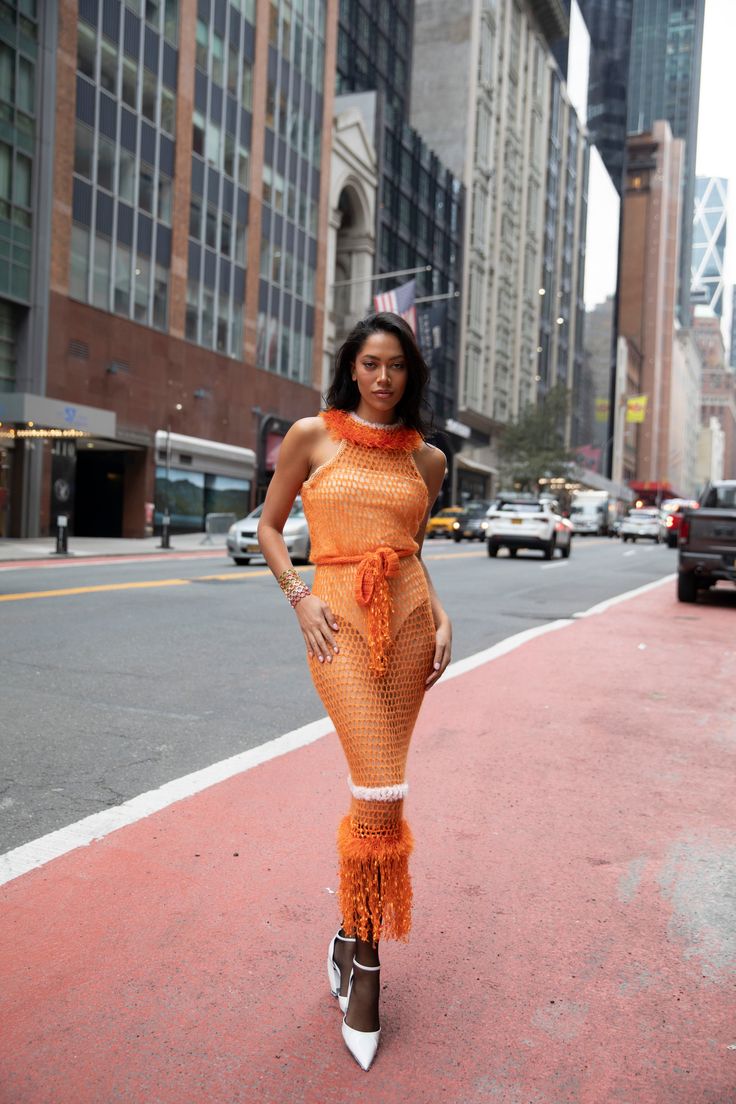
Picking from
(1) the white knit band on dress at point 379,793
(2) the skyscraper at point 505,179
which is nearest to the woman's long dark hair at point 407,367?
(1) the white knit band on dress at point 379,793

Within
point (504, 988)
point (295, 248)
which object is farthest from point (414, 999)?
point (295, 248)

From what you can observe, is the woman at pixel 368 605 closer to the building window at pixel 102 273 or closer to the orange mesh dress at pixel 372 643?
the orange mesh dress at pixel 372 643

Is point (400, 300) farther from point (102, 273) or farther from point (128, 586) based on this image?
point (128, 586)

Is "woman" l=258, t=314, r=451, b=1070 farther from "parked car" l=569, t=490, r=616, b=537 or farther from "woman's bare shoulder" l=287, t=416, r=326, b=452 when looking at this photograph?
"parked car" l=569, t=490, r=616, b=537

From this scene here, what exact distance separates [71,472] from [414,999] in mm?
27078

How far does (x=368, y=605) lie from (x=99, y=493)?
32.2 meters

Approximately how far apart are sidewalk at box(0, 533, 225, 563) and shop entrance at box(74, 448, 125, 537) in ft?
4.01

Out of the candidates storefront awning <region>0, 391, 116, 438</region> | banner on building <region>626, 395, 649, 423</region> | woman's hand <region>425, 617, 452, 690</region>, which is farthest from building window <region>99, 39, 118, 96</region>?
banner on building <region>626, 395, 649, 423</region>

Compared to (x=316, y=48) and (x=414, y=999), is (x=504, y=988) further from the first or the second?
(x=316, y=48)

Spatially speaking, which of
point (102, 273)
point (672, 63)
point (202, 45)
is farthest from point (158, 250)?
point (672, 63)

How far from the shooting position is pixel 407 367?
109 inches

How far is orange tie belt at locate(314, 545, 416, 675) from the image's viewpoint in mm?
2553

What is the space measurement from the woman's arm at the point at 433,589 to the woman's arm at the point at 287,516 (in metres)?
0.32

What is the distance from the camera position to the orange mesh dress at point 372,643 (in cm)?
258
